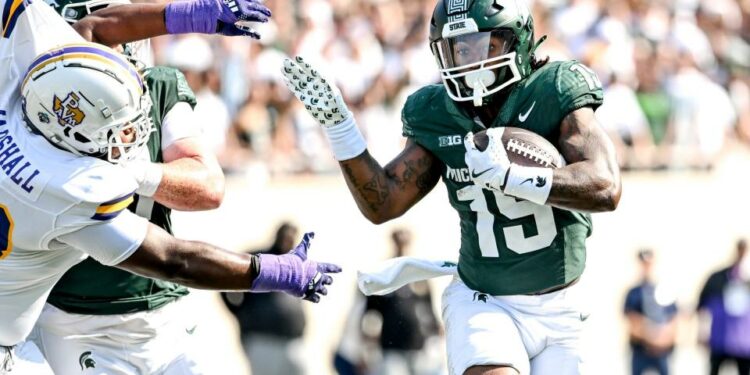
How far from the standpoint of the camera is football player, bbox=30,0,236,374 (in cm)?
540

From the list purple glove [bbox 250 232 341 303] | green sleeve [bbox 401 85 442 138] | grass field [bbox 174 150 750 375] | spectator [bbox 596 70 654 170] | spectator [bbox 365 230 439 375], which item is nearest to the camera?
purple glove [bbox 250 232 341 303]

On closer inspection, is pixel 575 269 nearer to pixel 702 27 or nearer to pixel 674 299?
pixel 674 299

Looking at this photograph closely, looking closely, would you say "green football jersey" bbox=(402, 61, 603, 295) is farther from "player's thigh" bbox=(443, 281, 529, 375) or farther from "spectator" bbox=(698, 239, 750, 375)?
"spectator" bbox=(698, 239, 750, 375)

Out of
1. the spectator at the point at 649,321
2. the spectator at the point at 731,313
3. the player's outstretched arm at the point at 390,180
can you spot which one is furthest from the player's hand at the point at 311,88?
the spectator at the point at 731,313

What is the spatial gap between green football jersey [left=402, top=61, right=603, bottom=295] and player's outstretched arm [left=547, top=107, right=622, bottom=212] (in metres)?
0.06

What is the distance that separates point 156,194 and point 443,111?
3.72 ft

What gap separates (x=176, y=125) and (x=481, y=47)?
121 cm

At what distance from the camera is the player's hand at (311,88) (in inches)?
207

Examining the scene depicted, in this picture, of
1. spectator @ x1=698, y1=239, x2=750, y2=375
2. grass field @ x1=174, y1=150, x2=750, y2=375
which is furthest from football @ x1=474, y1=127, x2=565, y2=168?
spectator @ x1=698, y1=239, x2=750, y2=375

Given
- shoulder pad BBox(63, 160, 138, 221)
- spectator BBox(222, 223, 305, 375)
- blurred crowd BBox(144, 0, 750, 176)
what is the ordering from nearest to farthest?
shoulder pad BBox(63, 160, 138, 221), spectator BBox(222, 223, 305, 375), blurred crowd BBox(144, 0, 750, 176)

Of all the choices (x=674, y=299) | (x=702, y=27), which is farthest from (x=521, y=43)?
(x=702, y=27)

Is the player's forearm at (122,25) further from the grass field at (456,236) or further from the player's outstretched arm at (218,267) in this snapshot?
the grass field at (456,236)

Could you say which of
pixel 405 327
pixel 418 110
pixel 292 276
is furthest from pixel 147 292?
pixel 405 327

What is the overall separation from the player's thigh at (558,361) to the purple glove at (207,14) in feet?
5.32
